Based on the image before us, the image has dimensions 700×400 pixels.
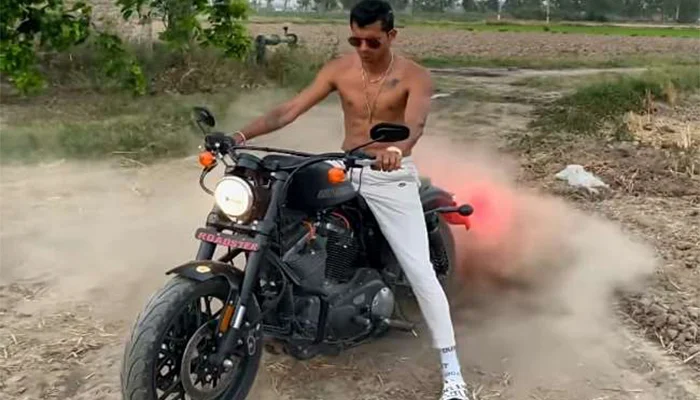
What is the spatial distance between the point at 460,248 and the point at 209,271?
2.25m

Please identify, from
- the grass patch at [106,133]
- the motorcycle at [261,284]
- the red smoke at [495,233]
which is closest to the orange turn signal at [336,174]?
the motorcycle at [261,284]

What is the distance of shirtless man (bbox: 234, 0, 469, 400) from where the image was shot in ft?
12.6

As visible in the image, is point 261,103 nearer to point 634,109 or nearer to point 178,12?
point 178,12

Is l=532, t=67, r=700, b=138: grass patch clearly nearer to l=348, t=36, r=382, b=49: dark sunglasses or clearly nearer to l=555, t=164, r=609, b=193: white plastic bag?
l=555, t=164, r=609, b=193: white plastic bag

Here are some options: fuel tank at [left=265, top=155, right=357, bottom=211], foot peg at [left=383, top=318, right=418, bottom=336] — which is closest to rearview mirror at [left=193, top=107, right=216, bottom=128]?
fuel tank at [left=265, top=155, right=357, bottom=211]

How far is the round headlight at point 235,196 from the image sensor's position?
134 inches

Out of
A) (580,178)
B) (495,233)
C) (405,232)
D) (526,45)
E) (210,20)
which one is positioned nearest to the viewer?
(405,232)

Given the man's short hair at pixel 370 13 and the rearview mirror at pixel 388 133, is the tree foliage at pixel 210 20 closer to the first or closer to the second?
the man's short hair at pixel 370 13

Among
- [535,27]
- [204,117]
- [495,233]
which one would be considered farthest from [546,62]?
[204,117]

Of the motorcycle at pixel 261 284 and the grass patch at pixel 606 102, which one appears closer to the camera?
the motorcycle at pixel 261 284

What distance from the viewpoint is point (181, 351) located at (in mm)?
3441

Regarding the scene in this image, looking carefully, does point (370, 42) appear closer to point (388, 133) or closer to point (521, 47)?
point (388, 133)

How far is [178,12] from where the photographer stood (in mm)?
8508

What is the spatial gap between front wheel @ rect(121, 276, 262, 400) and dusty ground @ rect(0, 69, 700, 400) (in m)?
0.41
